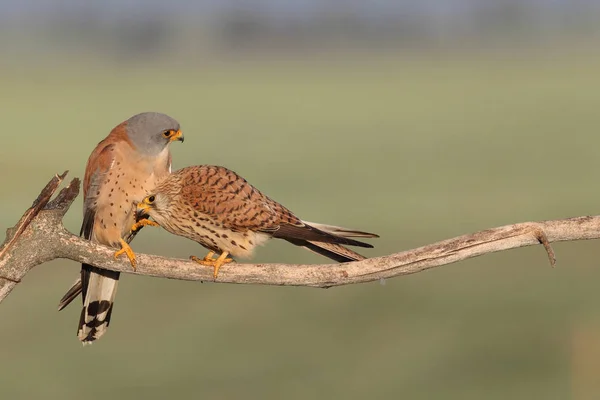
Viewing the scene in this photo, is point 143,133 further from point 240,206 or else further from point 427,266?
point 427,266

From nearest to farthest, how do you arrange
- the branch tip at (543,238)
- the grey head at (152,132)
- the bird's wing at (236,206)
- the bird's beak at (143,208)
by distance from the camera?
the branch tip at (543,238), the bird's wing at (236,206), the bird's beak at (143,208), the grey head at (152,132)

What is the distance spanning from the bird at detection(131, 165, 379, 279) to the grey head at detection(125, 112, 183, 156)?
12.0 inches

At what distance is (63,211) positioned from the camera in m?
4.03

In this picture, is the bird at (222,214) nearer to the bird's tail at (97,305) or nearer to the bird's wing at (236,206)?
the bird's wing at (236,206)

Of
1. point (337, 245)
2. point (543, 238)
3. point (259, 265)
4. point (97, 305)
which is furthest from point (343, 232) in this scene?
point (97, 305)

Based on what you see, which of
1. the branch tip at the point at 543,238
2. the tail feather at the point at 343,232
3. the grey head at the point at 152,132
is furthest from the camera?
the grey head at the point at 152,132

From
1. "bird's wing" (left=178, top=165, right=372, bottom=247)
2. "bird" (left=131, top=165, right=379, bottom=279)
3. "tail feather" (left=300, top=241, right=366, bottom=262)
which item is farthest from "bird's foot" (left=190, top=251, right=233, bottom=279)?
"tail feather" (left=300, top=241, right=366, bottom=262)

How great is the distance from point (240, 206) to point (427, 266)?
1.00 metres

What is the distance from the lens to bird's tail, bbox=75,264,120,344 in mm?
5059

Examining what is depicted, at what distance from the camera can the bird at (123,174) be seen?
4781 millimetres

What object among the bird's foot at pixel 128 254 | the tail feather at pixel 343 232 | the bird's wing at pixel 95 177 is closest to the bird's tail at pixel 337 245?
the tail feather at pixel 343 232

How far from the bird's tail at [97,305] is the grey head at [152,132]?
75 centimetres

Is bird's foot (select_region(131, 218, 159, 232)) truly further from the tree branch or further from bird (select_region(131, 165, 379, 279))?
the tree branch

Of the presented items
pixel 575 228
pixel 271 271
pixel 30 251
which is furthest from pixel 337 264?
pixel 30 251
